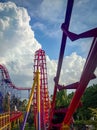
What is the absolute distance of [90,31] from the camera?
3422mm

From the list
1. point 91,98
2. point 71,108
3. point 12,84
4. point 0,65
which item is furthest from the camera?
point 91,98

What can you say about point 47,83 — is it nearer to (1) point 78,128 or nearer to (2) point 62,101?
(1) point 78,128

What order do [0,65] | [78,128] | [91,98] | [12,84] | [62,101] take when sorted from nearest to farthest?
[78,128], [0,65], [12,84], [91,98], [62,101]

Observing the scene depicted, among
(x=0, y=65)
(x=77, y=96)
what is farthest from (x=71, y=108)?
(x=0, y=65)

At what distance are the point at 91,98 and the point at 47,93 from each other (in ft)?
61.2

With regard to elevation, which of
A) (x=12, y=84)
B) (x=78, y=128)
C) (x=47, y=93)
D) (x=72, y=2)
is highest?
(x=12, y=84)

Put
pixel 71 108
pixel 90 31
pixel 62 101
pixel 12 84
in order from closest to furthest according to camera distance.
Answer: pixel 90 31
pixel 71 108
pixel 12 84
pixel 62 101

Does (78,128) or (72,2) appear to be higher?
(72,2)

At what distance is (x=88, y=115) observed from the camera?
46.8 m

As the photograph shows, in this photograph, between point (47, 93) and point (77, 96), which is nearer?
point (77, 96)

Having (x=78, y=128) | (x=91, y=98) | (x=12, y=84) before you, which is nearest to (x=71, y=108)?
(x=78, y=128)

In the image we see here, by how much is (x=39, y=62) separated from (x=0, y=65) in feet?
29.0

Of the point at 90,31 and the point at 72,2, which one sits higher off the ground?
the point at 72,2

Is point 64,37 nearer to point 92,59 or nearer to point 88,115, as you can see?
point 92,59
